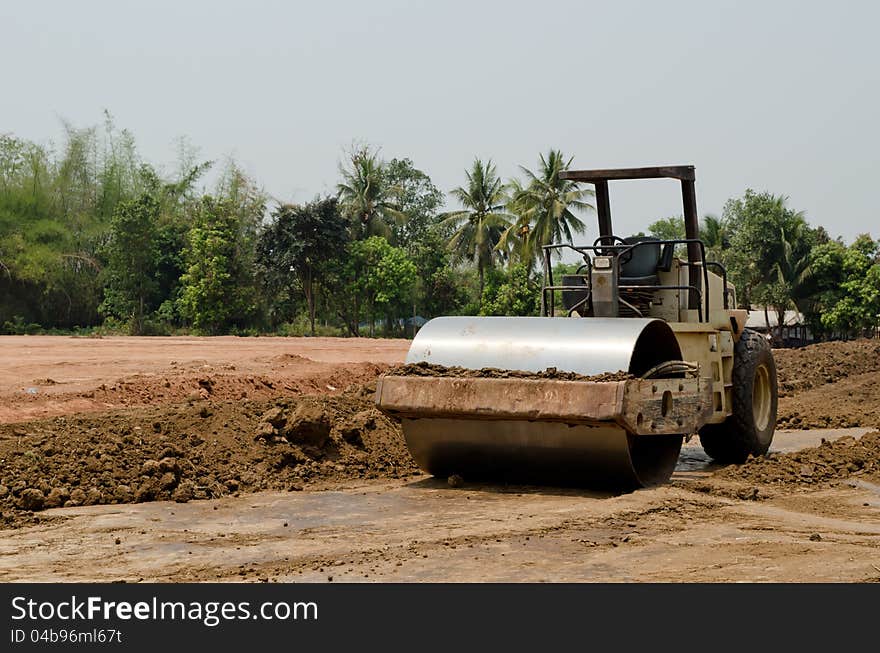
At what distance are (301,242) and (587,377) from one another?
40.3 meters

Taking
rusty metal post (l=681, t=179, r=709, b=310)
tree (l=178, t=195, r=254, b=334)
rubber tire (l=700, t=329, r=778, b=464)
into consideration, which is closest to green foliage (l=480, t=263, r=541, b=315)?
tree (l=178, t=195, r=254, b=334)

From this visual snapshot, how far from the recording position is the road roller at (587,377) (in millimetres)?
8375

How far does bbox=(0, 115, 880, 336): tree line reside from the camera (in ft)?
159

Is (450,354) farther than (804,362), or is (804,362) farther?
(804,362)

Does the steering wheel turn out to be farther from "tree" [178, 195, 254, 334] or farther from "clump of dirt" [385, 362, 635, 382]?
"tree" [178, 195, 254, 334]

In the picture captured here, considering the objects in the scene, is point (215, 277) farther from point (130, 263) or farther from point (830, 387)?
point (830, 387)

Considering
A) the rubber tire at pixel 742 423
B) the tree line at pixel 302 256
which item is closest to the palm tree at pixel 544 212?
the tree line at pixel 302 256

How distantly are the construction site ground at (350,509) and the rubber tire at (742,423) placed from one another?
10.1 inches

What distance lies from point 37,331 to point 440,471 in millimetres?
40379

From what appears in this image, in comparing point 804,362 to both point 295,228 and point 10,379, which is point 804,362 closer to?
point 10,379

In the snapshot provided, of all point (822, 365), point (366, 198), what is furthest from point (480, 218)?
point (822, 365)

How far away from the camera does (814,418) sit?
1541 centimetres

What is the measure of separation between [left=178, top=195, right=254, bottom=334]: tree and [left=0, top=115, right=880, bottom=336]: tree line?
0.07m
